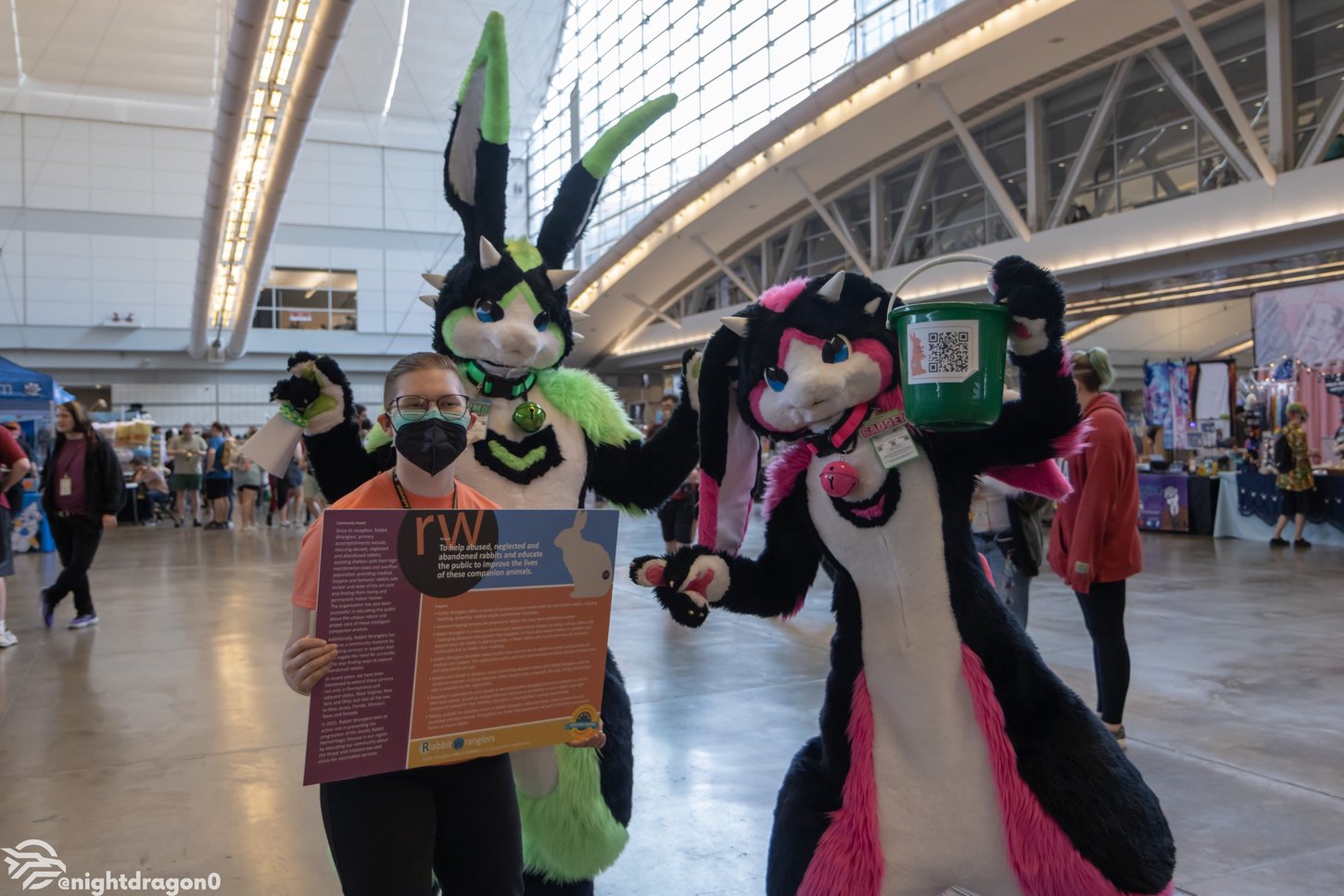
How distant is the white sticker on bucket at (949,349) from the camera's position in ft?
6.15

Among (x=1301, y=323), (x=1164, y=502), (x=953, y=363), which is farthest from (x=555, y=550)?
(x=1164, y=502)

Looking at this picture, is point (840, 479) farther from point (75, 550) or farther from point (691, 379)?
point (75, 550)

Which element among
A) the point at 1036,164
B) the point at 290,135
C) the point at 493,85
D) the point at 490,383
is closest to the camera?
the point at 490,383

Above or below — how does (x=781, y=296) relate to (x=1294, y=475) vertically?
above

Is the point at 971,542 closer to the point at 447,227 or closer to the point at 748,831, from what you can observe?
the point at 748,831

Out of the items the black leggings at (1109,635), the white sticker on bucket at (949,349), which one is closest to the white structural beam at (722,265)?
the black leggings at (1109,635)

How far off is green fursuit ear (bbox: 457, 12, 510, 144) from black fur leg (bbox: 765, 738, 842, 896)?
2.08 m

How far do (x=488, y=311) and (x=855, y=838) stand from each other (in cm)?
169

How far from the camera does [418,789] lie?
180cm

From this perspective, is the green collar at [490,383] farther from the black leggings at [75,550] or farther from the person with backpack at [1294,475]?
the person with backpack at [1294,475]

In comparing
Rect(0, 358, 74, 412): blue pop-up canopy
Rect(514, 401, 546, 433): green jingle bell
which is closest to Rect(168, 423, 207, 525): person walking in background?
Rect(0, 358, 74, 412): blue pop-up canopy

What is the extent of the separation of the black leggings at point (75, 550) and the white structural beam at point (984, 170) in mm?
15577

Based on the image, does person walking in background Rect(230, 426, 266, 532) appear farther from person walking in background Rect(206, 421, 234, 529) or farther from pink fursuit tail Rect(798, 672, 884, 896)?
pink fursuit tail Rect(798, 672, 884, 896)

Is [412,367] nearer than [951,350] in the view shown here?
No
